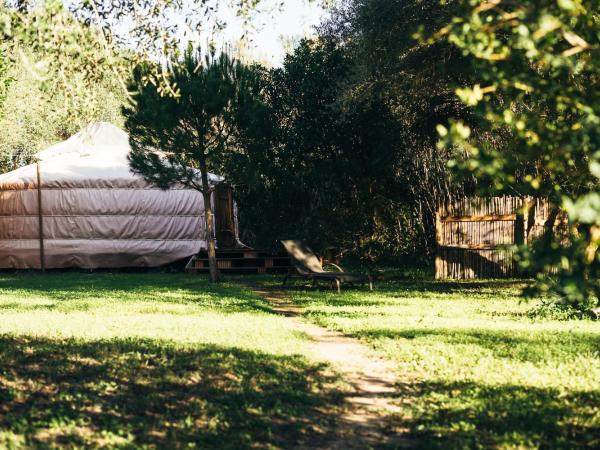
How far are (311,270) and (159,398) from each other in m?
8.90

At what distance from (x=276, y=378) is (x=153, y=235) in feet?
51.1

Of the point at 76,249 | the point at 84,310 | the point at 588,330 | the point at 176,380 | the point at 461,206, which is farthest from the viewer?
the point at 76,249

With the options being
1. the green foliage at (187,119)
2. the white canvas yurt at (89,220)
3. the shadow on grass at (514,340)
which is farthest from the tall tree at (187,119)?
the shadow on grass at (514,340)

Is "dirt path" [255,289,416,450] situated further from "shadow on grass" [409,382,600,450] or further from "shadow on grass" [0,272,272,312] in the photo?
"shadow on grass" [0,272,272,312]

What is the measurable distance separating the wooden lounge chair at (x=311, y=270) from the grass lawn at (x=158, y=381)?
10.9 ft

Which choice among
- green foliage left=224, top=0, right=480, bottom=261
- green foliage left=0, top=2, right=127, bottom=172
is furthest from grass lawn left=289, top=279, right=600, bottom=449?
green foliage left=224, top=0, right=480, bottom=261

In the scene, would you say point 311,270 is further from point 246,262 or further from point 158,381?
point 158,381

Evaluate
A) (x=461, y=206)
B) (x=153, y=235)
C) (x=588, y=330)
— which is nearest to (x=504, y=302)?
(x=588, y=330)

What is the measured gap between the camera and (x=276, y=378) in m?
6.05

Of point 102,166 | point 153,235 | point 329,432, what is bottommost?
point 329,432

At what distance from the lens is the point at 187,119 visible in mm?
15125

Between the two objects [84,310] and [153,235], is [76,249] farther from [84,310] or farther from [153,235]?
[84,310]

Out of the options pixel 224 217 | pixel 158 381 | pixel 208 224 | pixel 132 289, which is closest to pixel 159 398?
pixel 158 381

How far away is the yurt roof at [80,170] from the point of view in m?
20.9
